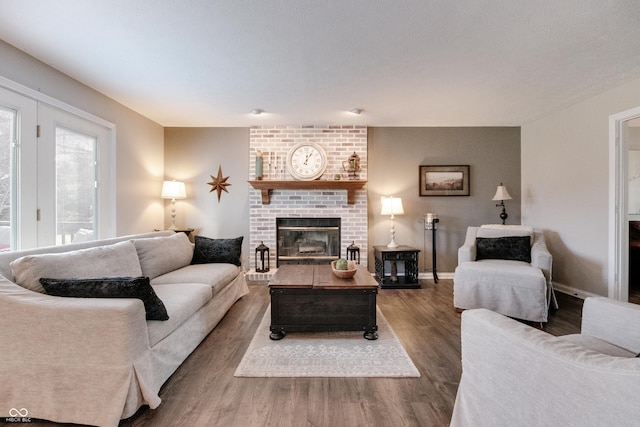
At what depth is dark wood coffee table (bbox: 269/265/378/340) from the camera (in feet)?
7.81

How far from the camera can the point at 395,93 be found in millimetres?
3176

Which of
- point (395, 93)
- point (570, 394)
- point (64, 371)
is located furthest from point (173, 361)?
point (395, 93)

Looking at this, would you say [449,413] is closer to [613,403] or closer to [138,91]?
[613,403]

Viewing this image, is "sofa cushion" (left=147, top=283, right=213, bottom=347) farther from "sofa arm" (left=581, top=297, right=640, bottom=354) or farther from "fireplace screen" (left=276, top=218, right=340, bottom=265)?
"sofa arm" (left=581, top=297, right=640, bottom=354)

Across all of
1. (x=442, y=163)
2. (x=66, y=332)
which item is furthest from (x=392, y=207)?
(x=66, y=332)

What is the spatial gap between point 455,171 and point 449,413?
369cm

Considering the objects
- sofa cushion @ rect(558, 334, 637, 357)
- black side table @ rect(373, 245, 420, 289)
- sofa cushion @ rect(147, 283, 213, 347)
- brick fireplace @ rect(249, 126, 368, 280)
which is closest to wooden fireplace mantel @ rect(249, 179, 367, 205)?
brick fireplace @ rect(249, 126, 368, 280)

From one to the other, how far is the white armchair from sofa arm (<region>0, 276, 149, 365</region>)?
2940 millimetres

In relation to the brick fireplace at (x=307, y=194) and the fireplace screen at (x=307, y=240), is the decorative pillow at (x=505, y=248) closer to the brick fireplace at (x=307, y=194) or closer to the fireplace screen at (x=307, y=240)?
the brick fireplace at (x=307, y=194)

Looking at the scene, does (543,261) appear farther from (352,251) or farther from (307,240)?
(307,240)

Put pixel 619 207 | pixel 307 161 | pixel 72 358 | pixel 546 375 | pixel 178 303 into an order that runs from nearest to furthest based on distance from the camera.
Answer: pixel 546 375 < pixel 72 358 < pixel 178 303 < pixel 619 207 < pixel 307 161

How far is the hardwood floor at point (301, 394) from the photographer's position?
4.92 ft

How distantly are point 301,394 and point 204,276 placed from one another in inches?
59.2

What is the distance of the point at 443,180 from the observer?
4.48 m
